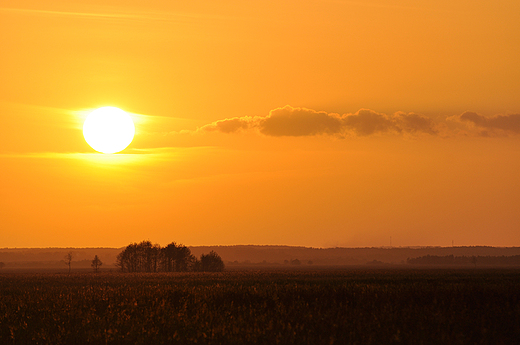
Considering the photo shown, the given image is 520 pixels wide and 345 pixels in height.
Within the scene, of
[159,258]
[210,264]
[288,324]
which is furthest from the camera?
[159,258]

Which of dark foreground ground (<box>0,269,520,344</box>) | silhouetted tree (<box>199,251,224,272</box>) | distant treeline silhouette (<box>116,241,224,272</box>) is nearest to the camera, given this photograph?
dark foreground ground (<box>0,269,520,344</box>)

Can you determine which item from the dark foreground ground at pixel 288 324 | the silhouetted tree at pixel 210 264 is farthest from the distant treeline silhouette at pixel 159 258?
the dark foreground ground at pixel 288 324

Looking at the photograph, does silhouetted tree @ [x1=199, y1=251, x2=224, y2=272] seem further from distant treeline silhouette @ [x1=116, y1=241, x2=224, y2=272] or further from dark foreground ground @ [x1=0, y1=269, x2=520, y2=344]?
dark foreground ground @ [x1=0, y1=269, x2=520, y2=344]

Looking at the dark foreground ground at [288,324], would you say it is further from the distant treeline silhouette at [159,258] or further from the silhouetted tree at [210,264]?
the distant treeline silhouette at [159,258]

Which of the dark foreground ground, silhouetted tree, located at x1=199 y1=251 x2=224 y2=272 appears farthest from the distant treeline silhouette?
the dark foreground ground

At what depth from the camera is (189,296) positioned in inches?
1308

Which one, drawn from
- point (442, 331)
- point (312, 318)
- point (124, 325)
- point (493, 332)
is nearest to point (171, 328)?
point (124, 325)

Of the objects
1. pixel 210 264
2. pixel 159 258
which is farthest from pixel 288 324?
pixel 159 258

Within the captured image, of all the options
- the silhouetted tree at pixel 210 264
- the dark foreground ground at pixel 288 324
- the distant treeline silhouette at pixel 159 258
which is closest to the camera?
the dark foreground ground at pixel 288 324

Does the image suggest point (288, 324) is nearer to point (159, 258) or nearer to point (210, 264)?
point (210, 264)

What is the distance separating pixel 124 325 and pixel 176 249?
137 m

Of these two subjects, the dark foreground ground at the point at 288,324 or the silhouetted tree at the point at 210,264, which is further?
the silhouetted tree at the point at 210,264

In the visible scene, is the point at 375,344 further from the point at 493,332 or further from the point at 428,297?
the point at 428,297

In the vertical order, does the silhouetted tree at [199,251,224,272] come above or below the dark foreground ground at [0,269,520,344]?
below
